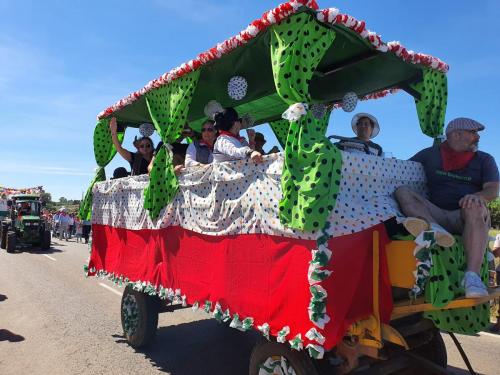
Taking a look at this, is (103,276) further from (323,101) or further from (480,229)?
(480,229)

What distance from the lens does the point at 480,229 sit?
3.08m

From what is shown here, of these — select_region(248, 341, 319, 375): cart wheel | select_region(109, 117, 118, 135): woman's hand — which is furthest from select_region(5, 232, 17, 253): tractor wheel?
select_region(248, 341, 319, 375): cart wheel

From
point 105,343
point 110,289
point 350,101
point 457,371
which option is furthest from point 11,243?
point 457,371

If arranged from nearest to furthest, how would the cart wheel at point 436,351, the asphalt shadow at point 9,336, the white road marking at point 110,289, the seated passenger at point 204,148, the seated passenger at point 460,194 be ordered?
1. the seated passenger at point 460,194
2. the cart wheel at point 436,351
3. the seated passenger at point 204,148
4. the asphalt shadow at point 9,336
5. the white road marking at point 110,289

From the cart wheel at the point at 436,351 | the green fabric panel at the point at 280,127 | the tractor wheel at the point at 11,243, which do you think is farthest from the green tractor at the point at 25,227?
the cart wheel at the point at 436,351

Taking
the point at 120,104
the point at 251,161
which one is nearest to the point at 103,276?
the point at 120,104

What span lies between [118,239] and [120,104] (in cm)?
189

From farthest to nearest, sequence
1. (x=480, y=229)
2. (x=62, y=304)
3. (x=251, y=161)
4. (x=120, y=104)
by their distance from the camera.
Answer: (x=62, y=304)
(x=120, y=104)
(x=251, y=161)
(x=480, y=229)

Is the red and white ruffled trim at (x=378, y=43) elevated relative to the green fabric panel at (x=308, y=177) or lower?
elevated

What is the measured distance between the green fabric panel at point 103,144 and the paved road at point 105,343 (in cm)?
262

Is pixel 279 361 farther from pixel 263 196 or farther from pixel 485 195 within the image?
pixel 485 195

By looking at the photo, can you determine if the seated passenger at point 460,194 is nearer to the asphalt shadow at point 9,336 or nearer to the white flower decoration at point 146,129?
the white flower decoration at point 146,129

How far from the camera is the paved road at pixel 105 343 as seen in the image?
15.8 ft

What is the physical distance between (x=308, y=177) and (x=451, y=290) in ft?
4.20
